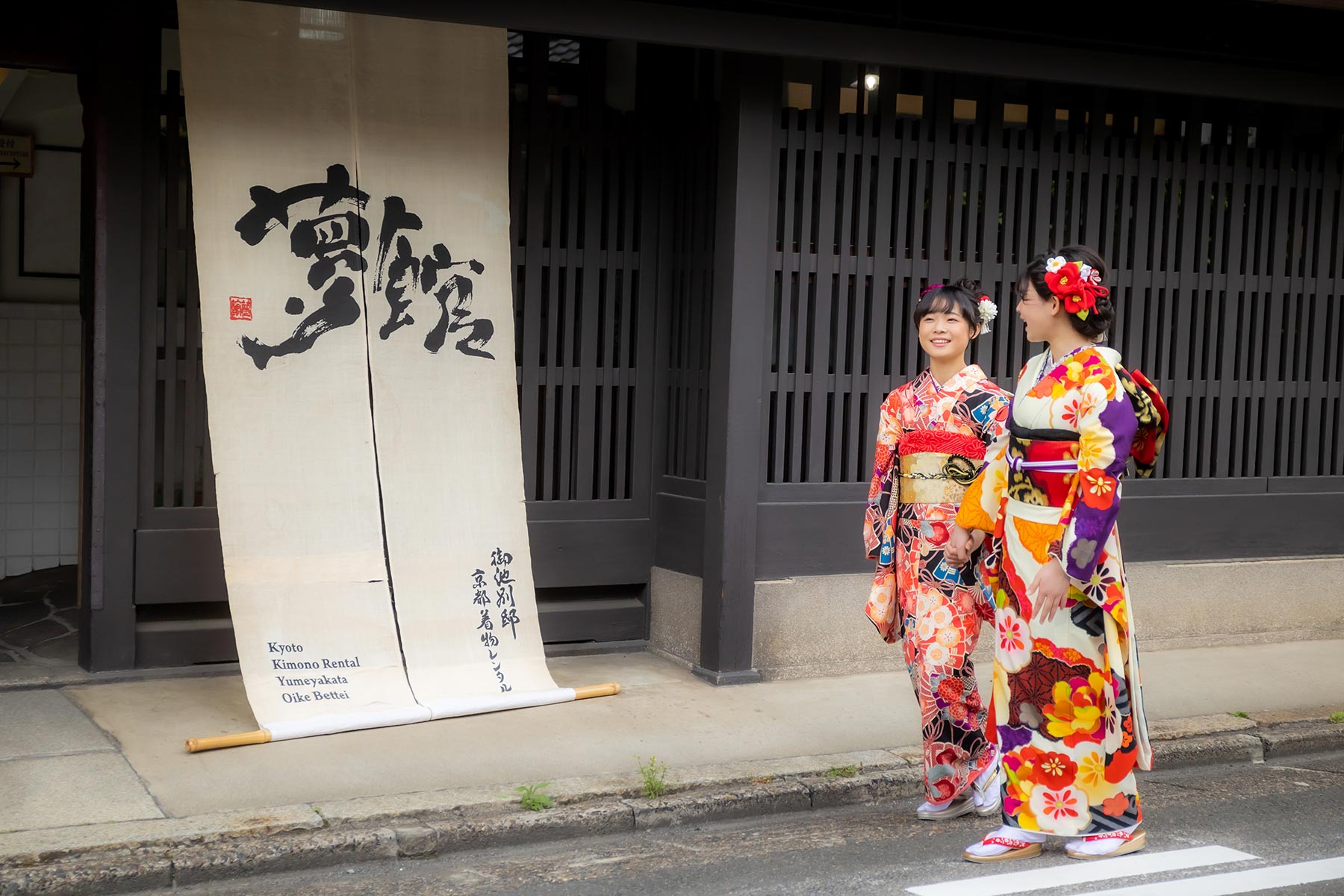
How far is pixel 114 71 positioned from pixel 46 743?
325 centimetres

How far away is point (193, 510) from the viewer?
22.9 ft

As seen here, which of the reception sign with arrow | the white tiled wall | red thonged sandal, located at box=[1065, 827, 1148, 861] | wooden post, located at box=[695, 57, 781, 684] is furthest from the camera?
the white tiled wall

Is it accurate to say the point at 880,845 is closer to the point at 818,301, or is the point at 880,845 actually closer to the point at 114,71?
the point at 818,301

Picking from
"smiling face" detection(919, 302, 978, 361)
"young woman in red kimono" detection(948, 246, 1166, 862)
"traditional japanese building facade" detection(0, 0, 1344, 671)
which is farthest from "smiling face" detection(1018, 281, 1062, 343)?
"traditional japanese building facade" detection(0, 0, 1344, 671)

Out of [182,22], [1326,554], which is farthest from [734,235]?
[1326,554]

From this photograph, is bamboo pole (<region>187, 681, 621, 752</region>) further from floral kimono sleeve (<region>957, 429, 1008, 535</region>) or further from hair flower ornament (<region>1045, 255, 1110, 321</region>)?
hair flower ornament (<region>1045, 255, 1110, 321</region>)

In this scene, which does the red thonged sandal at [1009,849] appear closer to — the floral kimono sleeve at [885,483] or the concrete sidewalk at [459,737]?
the concrete sidewalk at [459,737]

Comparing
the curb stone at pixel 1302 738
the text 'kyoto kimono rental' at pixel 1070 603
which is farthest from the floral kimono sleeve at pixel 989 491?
the curb stone at pixel 1302 738

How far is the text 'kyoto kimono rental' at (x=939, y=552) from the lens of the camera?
5.34 m

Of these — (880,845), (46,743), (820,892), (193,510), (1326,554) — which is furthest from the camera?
(1326,554)

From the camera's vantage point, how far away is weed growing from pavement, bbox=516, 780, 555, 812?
5.25 meters

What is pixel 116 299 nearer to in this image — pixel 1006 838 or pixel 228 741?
pixel 228 741

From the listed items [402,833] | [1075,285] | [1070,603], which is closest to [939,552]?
[1070,603]

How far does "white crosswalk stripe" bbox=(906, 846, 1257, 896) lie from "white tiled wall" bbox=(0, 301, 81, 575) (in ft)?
23.2
